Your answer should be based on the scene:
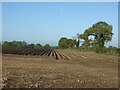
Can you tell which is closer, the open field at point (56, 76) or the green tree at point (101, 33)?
the open field at point (56, 76)

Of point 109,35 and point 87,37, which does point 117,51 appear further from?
point 87,37

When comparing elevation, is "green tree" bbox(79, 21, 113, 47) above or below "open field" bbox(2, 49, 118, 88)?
above

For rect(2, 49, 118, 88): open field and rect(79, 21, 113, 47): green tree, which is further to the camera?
rect(79, 21, 113, 47): green tree

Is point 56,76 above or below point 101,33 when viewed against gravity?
below

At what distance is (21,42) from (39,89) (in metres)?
131

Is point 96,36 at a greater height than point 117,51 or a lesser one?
greater

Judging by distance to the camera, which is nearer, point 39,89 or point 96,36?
point 39,89

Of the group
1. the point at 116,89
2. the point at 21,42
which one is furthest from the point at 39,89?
the point at 21,42

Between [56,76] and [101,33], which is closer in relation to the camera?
[56,76]

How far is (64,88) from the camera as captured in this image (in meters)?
6.23

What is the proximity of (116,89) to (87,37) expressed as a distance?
6047 cm

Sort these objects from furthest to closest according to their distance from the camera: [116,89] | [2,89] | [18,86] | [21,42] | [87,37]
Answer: [21,42], [87,37], [116,89], [18,86], [2,89]

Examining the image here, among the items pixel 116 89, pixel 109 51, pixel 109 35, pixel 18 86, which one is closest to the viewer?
pixel 18 86

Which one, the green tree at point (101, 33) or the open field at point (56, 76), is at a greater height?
the green tree at point (101, 33)
